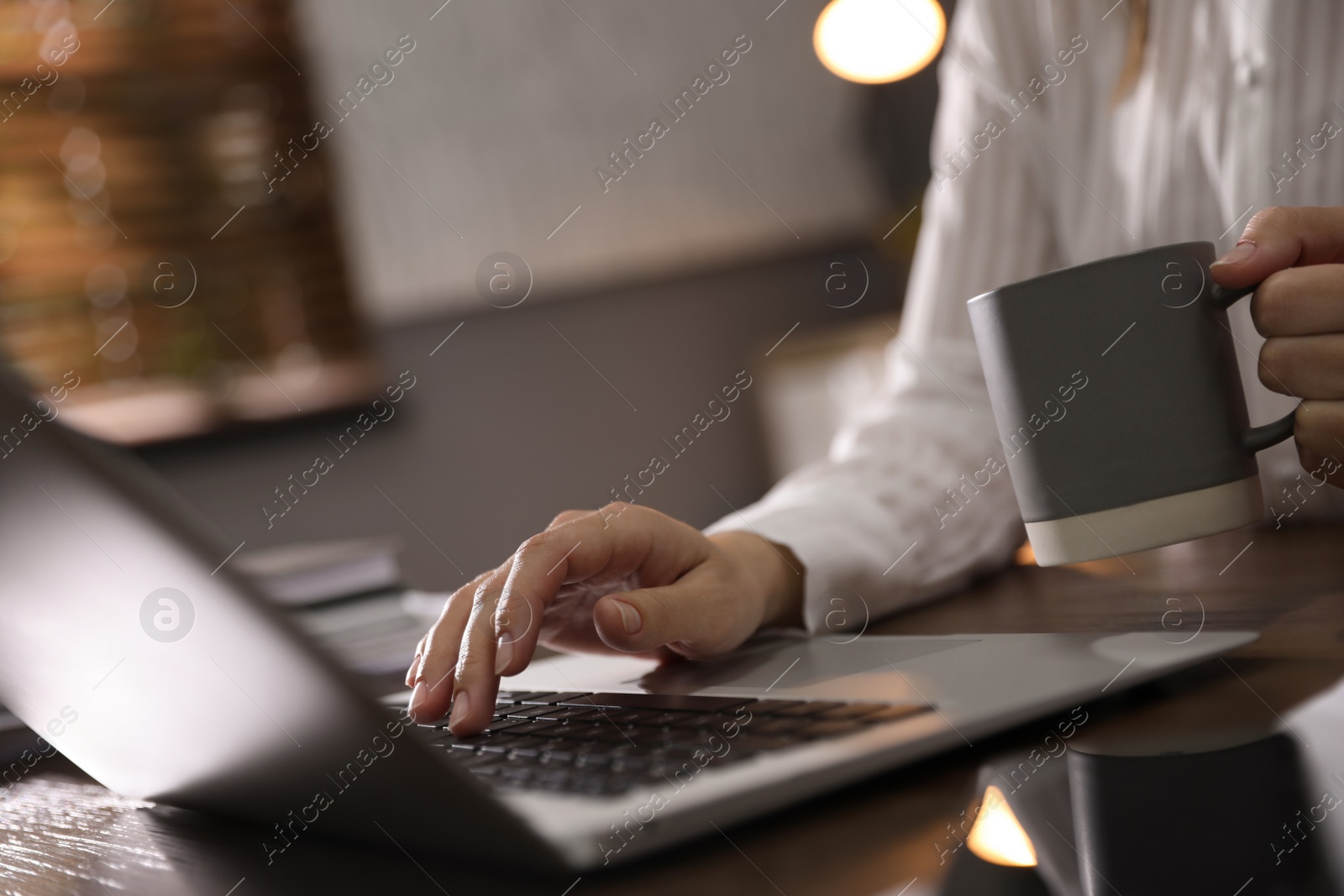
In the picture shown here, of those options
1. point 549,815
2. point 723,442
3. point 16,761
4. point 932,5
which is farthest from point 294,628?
point 723,442

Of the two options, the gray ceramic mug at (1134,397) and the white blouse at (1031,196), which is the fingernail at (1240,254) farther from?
the white blouse at (1031,196)

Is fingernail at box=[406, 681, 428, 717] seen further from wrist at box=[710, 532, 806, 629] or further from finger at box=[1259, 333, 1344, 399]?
finger at box=[1259, 333, 1344, 399]

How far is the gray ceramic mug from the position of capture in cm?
47

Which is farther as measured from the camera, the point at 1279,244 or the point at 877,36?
the point at 877,36

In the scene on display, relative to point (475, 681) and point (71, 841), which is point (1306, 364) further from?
point (71, 841)

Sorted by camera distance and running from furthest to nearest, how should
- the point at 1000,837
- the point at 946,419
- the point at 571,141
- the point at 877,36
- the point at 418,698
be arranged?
the point at 571,141 < the point at 877,36 < the point at 946,419 < the point at 418,698 < the point at 1000,837

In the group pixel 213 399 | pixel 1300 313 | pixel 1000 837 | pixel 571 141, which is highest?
pixel 571 141

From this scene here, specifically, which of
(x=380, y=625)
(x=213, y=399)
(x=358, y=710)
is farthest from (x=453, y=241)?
(x=358, y=710)

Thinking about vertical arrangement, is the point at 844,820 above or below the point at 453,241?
below

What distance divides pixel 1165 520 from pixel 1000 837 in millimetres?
236

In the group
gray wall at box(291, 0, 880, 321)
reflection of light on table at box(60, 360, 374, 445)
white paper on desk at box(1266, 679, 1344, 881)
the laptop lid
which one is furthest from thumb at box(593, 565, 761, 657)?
gray wall at box(291, 0, 880, 321)

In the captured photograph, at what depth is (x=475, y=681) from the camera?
0.48m

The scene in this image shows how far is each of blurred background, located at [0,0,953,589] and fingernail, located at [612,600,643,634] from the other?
1.76 m

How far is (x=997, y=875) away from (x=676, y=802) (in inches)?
3.5
